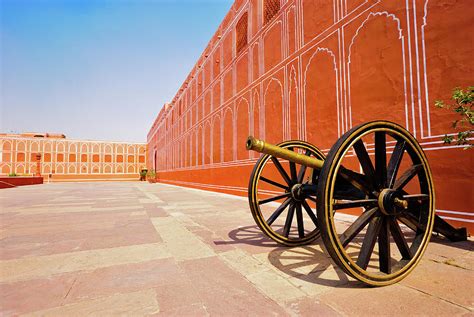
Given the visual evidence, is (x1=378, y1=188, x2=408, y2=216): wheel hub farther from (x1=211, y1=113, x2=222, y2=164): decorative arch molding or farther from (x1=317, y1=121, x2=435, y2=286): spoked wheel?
(x1=211, y1=113, x2=222, y2=164): decorative arch molding

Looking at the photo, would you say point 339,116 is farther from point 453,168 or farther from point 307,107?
point 453,168

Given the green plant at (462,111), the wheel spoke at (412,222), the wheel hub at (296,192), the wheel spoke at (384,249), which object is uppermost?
the green plant at (462,111)

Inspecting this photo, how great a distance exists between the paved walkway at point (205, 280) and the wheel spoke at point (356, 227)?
1.32ft

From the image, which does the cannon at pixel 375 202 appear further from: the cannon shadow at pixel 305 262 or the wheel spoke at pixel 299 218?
the wheel spoke at pixel 299 218

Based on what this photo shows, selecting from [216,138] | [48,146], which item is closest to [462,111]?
[216,138]

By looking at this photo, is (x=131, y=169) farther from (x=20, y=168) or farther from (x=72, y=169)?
(x=20, y=168)

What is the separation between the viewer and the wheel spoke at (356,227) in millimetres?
1828

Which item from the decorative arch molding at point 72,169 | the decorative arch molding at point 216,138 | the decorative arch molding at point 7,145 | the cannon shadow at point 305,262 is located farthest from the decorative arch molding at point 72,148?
the cannon shadow at point 305,262

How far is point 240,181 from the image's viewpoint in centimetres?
1010

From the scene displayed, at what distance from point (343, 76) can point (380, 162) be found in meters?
4.37

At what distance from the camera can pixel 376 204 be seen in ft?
6.55

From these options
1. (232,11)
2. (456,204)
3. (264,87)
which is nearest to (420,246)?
(456,204)

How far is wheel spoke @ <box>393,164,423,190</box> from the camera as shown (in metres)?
2.11

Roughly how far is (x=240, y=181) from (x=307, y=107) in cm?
437
